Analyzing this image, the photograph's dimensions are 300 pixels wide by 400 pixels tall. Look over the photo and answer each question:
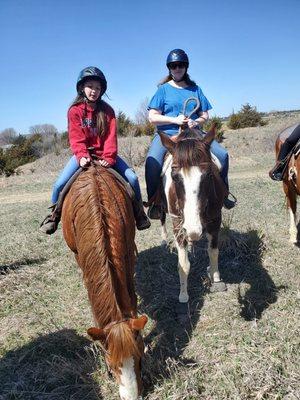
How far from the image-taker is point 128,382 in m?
2.52

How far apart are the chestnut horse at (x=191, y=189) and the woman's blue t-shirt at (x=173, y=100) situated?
34.3 inches

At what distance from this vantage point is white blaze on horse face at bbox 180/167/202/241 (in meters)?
3.46

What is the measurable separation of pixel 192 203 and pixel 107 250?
106 centimetres

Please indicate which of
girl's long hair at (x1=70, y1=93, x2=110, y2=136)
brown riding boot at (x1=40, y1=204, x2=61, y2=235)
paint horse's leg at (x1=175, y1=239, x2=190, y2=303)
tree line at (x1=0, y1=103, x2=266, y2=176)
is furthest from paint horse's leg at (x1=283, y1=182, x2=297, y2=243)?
tree line at (x1=0, y1=103, x2=266, y2=176)

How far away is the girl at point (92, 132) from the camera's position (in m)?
4.17

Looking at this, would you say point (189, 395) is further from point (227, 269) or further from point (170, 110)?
point (170, 110)

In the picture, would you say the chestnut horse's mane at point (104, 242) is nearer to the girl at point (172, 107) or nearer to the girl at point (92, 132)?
the girl at point (92, 132)

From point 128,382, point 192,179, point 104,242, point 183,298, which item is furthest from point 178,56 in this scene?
point 128,382

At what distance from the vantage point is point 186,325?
4059mm

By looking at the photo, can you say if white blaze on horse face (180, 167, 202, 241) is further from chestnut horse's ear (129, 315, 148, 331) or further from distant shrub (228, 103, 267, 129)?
distant shrub (228, 103, 267, 129)

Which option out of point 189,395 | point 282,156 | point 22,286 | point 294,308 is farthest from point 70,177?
point 282,156

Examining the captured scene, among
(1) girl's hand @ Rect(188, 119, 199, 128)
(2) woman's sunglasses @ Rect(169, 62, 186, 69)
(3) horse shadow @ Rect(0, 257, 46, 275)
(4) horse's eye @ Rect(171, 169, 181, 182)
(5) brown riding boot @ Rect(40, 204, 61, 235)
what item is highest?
(2) woman's sunglasses @ Rect(169, 62, 186, 69)

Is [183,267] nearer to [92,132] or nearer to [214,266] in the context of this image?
[214,266]

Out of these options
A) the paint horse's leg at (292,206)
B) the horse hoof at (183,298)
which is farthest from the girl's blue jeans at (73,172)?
the paint horse's leg at (292,206)
